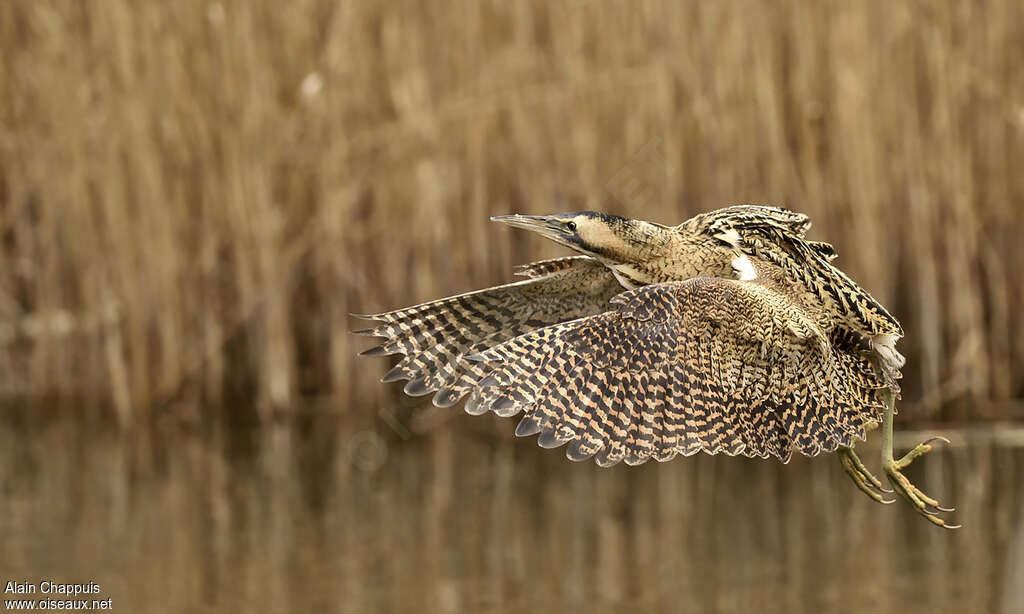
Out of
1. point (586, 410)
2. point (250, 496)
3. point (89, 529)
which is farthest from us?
point (250, 496)

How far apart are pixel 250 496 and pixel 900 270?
10.0 ft

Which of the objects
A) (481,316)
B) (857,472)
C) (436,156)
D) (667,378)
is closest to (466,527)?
(436,156)

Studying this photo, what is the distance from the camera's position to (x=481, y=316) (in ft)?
13.4

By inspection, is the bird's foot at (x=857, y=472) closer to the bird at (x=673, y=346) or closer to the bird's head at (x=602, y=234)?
the bird at (x=673, y=346)

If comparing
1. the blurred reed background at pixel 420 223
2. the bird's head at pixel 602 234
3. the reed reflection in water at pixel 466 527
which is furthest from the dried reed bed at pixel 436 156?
the bird's head at pixel 602 234

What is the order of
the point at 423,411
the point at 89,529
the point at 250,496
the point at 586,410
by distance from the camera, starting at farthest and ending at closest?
the point at 423,411 < the point at 250,496 < the point at 89,529 < the point at 586,410

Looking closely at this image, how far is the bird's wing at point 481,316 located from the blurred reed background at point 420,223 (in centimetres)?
234

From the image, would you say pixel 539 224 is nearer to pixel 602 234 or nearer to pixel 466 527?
pixel 602 234

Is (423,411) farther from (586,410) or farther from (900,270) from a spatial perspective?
(586,410)

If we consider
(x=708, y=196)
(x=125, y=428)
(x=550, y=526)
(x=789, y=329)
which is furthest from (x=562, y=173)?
(x=789, y=329)

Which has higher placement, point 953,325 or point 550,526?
point 953,325

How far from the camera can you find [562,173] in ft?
24.0

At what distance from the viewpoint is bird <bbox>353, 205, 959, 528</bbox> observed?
11.9 ft

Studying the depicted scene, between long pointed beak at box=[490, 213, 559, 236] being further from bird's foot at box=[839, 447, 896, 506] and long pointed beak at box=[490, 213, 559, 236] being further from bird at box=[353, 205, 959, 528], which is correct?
bird's foot at box=[839, 447, 896, 506]
